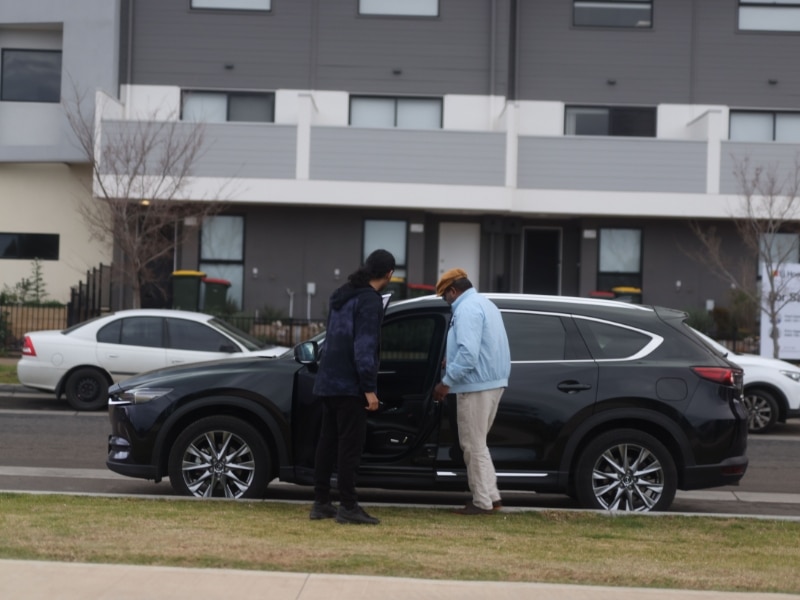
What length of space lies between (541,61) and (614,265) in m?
4.92

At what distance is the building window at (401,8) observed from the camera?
2620 centimetres

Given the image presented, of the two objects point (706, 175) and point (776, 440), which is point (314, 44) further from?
point (776, 440)

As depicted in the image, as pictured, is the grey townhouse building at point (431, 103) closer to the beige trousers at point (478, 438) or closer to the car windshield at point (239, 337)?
the car windshield at point (239, 337)

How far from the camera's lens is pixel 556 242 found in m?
27.5

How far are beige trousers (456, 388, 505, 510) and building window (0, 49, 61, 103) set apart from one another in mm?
20685

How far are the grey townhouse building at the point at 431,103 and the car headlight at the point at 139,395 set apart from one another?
15.9 metres

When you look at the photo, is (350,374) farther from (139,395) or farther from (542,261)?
(542,261)

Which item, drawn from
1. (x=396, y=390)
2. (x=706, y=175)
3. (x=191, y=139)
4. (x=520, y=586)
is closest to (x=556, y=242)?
(x=706, y=175)

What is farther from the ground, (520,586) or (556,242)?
(556,242)

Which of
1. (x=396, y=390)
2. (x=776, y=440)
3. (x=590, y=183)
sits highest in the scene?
(x=590, y=183)

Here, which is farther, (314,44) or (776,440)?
(314,44)

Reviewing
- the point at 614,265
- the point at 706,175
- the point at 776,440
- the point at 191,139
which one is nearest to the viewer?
the point at 776,440

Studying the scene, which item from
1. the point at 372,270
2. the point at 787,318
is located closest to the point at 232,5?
the point at 787,318

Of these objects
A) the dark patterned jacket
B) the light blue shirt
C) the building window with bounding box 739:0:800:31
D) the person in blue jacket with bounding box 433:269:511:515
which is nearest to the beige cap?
the person in blue jacket with bounding box 433:269:511:515
